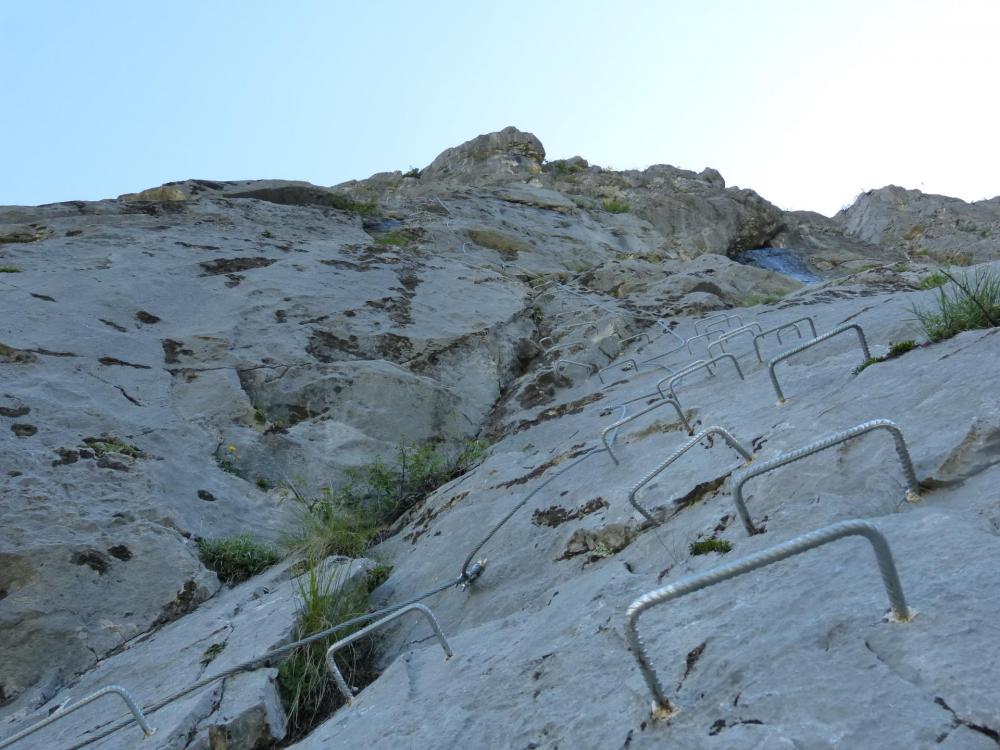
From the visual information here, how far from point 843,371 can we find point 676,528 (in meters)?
1.83

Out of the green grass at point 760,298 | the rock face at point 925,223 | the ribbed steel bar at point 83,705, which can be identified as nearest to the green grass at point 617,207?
the rock face at point 925,223

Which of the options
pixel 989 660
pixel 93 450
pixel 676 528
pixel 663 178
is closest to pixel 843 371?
pixel 676 528

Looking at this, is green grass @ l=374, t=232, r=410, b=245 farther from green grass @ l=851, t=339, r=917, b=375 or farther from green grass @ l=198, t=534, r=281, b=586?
green grass @ l=851, t=339, r=917, b=375

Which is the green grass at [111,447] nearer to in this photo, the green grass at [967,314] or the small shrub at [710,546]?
the small shrub at [710,546]

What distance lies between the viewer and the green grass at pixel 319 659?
4219 millimetres

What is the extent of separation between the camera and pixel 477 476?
6852 mm

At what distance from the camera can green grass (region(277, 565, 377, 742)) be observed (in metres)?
4.22

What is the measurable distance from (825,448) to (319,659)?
9.51ft

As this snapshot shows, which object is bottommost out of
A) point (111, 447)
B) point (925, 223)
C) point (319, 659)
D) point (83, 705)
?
point (319, 659)

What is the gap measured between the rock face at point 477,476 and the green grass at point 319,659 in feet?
0.47

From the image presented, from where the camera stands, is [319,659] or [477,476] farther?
[477,476]

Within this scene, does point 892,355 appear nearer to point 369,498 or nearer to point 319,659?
point 319,659

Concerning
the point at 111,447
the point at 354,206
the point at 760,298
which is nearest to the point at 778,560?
the point at 111,447

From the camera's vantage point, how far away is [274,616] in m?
4.95
